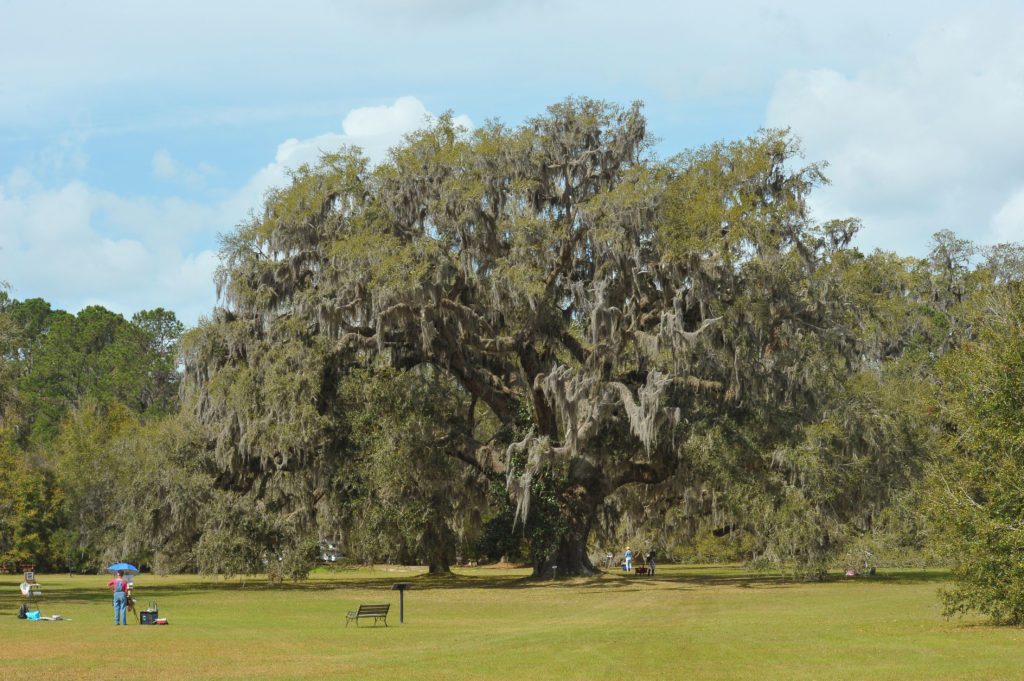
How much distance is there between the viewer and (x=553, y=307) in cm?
3372

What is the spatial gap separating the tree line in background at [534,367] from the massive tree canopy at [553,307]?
10cm

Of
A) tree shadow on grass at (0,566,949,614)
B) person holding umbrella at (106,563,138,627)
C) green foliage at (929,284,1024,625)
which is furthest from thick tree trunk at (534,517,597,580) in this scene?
green foliage at (929,284,1024,625)

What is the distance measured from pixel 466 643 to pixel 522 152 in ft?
62.6

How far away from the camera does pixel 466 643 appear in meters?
18.2

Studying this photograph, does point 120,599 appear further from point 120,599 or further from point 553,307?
point 553,307

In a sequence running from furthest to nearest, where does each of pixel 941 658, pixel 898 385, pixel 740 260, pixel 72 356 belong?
pixel 72 356, pixel 898 385, pixel 740 260, pixel 941 658

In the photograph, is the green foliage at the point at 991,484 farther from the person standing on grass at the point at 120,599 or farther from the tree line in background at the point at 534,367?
the person standing on grass at the point at 120,599

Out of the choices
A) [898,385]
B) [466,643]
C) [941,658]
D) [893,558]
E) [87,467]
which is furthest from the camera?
[87,467]

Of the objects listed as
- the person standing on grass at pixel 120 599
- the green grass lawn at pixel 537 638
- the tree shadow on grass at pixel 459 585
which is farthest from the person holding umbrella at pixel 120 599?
the tree shadow on grass at pixel 459 585

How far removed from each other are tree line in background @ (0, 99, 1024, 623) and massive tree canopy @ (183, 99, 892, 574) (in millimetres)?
95

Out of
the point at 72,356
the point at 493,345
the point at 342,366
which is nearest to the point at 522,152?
the point at 493,345

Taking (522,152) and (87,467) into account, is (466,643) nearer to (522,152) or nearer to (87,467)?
(522,152)

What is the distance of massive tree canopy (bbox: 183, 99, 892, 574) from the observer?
3191 cm

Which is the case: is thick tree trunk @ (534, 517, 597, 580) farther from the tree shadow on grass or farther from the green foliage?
the green foliage
